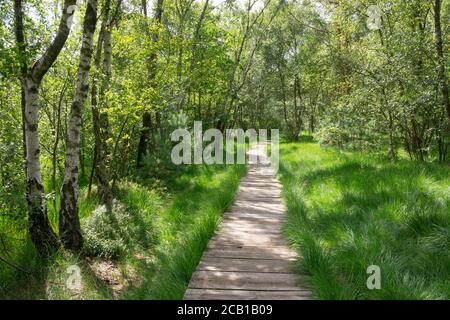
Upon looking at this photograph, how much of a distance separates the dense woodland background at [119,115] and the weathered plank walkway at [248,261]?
0.42 m

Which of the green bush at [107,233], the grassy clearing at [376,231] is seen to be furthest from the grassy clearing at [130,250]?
the grassy clearing at [376,231]

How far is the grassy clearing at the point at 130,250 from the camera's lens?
4254 millimetres

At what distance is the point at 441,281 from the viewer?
3621 millimetres

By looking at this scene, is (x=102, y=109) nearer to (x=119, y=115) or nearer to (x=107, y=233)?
(x=119, y=115)

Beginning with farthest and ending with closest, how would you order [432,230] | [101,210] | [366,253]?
[101,210], [432,230], [366,253]

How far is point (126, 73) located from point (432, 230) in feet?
23.0

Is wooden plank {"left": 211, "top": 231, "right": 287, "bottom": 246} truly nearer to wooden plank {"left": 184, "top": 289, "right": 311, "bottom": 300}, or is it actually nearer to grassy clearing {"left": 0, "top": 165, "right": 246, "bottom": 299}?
grassy clearing {"left": 0, "top": 165, "right": 246, "bottom": 299}

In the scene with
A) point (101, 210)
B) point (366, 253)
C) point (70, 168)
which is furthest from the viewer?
point (101, 210)

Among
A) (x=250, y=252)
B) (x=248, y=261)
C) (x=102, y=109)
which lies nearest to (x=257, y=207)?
(x=250, y=252)

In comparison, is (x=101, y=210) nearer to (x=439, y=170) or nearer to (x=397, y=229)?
(x=397, y=229)

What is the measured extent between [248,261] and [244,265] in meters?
0.15

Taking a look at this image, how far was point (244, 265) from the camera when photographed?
4488 mm

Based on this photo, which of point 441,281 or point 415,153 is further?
point 415,153

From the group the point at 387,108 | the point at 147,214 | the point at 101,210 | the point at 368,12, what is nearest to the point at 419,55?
the point at 387,108
